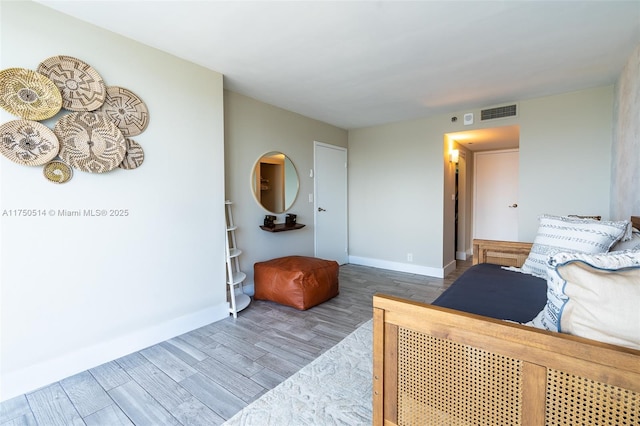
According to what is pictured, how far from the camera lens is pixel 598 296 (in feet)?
2.54

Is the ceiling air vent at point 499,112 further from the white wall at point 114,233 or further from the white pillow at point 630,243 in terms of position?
the white wall at point 114,233

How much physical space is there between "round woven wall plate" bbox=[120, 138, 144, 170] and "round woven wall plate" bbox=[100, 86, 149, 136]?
2.9 inches

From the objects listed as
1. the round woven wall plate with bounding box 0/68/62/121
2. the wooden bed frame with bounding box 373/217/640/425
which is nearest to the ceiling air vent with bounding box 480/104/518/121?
the wooden bed frame with bounding box 373/217/640/425

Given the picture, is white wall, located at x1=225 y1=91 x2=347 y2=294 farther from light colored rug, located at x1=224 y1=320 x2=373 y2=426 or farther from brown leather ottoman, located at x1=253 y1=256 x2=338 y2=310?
light colored rug, located at x1=224 y1=320 x2=373 y2=426

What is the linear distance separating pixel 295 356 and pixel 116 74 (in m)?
2.42

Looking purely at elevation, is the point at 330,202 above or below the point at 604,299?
above

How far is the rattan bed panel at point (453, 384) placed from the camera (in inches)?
33.4

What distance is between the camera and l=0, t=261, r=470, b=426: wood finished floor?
4.99 ft

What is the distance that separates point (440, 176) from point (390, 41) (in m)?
2.38

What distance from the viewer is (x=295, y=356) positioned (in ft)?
6.74

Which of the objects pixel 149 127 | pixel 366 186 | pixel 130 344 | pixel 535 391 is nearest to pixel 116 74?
pixel 149 127

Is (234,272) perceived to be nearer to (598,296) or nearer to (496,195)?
(598,296)

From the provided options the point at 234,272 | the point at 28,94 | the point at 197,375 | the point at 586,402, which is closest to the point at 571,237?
the point at 586,402

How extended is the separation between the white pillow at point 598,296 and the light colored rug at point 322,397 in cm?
111
